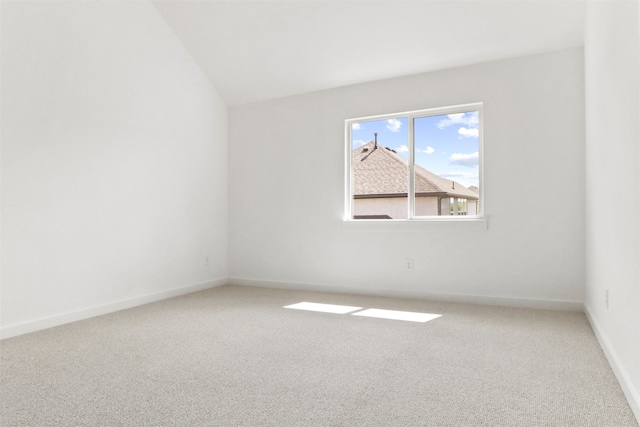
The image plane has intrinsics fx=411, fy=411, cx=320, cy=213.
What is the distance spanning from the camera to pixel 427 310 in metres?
3.52

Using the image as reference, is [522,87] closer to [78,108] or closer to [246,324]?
[246,324]

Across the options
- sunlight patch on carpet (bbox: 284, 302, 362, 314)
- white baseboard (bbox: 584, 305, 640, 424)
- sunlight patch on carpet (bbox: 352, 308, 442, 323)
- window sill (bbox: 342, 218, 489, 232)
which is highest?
window sill (bbox: 342, 218, 489, 232)

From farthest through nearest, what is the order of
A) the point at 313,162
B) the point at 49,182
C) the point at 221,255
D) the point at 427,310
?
1. the point at 221,255
2. the point at 313,162
3. the point at 427,310
4. the point at 49,182

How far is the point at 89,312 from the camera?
11.0 feet

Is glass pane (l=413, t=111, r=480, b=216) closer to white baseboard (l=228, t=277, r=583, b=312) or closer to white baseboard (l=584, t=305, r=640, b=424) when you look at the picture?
white baseboard (l=228, t=277, r=583, b=312)

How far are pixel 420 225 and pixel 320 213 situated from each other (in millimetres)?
1106

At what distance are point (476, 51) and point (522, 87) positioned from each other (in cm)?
51

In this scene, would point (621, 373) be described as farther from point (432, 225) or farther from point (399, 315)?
point (432, 225)

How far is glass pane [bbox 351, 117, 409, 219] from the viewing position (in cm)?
424

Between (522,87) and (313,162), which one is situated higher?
(522,87)

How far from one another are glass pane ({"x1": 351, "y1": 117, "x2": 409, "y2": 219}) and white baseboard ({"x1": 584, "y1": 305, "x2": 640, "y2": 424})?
2056 mm

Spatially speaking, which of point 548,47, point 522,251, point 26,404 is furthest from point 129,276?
point 548,47

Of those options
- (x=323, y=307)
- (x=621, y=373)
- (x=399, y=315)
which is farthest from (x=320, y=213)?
(x=621, y=373)

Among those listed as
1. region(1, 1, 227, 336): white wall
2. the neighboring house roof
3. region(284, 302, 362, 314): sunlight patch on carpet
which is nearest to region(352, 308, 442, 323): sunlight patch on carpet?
region(284, 302, 362, 314): sunlight patch on carpet
